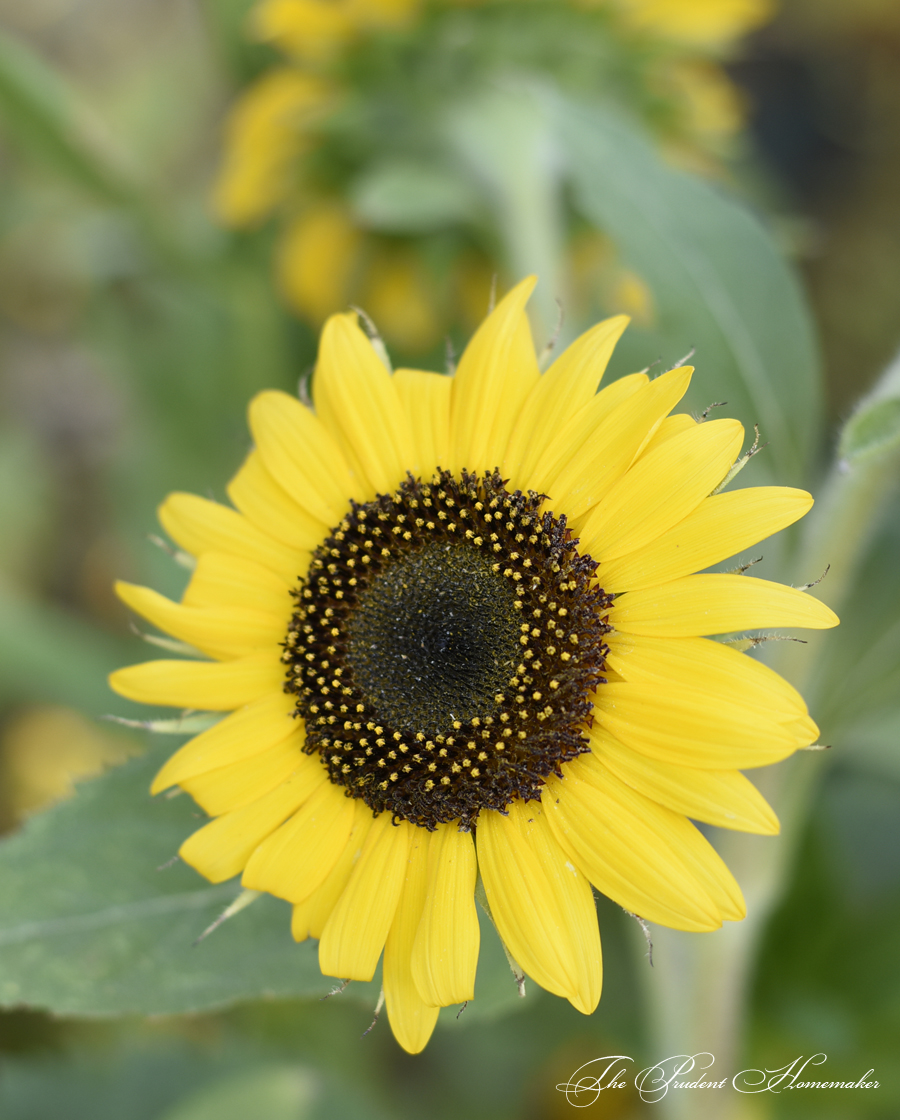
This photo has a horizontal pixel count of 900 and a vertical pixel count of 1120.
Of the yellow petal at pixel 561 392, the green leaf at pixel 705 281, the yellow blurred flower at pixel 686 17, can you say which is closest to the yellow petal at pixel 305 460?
the yellow petal at pixel 561 392

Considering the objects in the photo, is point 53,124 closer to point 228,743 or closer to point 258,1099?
point 228,743

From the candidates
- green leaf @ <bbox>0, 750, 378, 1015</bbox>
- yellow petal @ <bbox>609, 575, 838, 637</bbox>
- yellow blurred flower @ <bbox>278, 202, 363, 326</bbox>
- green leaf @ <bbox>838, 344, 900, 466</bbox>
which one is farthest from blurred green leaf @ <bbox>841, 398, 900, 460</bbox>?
yellow blurred flower @ <bbox>278, 202, 363, 326</bbox>

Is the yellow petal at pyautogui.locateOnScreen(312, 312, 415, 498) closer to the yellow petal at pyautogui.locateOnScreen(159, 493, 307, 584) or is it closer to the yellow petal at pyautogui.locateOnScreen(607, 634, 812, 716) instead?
the yellow petal at pyautogui.locateOnScreen(159, 493, 307, 584)

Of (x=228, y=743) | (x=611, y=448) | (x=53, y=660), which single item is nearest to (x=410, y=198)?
(x=611, y=448)

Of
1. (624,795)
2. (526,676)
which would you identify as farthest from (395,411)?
(624,795)

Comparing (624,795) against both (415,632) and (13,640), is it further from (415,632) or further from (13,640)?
(13,640)

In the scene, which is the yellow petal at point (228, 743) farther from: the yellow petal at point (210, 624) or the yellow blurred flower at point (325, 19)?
the yellow blurred flower at point (325, 19)
